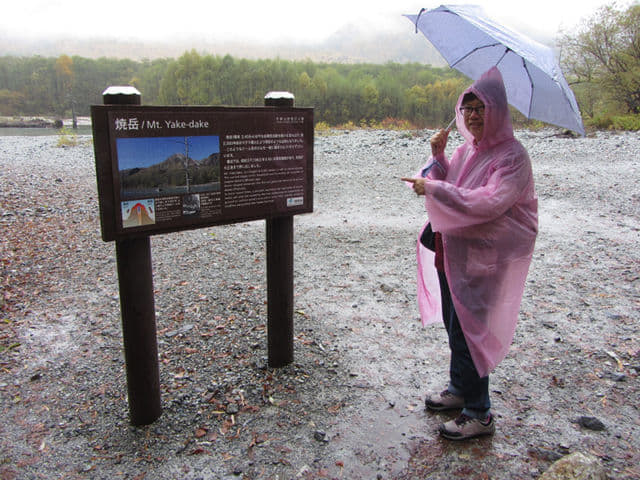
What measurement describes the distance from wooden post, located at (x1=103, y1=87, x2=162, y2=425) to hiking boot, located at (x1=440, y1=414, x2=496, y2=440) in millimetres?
1674

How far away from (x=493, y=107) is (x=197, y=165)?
5.09 feet

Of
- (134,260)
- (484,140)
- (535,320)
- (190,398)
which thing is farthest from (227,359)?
(535,320)

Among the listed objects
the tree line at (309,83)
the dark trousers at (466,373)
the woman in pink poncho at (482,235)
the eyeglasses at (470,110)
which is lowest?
the dark trousers at (466,373)

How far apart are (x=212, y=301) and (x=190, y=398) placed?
1.49 metres

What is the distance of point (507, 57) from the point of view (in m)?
2.78

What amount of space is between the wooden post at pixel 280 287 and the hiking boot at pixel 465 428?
1.18 meters

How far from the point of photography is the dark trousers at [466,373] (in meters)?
2.55

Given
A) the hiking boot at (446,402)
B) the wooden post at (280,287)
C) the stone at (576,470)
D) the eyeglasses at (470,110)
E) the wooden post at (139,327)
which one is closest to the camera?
the stone at (576,470)

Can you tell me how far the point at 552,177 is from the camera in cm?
954

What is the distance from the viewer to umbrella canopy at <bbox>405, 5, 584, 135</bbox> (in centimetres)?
232

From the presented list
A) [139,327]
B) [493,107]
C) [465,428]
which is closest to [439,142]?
[493,107]

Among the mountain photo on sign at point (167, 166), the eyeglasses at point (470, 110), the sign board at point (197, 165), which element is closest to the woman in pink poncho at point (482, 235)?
the eyeglasses at point (470, 110)

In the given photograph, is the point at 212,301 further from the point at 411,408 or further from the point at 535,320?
the point at 535,320

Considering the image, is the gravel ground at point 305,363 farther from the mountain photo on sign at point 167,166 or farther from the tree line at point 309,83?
the tree line at point 309,83
